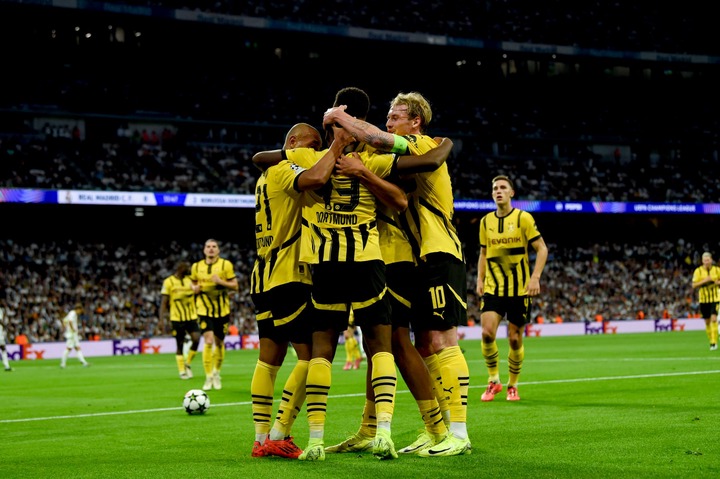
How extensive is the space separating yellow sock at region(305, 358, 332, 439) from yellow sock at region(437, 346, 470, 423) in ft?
3.30

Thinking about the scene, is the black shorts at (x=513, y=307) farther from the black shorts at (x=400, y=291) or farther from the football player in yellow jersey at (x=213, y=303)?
the football player in yellow jersey at (x=213, y=303)

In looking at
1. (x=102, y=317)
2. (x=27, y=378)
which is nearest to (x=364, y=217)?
(x=27, y=378)

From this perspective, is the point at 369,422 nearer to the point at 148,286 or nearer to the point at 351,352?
the point at 351,352

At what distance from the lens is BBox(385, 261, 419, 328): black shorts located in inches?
298

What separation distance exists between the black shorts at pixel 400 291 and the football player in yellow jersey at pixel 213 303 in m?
8.88

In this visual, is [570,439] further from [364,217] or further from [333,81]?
[333,81]

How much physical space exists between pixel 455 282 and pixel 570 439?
1.70 m

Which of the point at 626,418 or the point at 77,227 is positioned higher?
the point at 77,227

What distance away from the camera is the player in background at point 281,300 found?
298 inches

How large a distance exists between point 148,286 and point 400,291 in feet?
110

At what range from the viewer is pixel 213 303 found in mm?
17375

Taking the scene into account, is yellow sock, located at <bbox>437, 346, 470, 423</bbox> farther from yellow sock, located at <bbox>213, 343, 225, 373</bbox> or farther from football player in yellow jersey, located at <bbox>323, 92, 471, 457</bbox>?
yellow sock, located at <bbox>213, 343, 225, 373</bbox>

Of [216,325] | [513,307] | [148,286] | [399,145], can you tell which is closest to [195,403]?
[513,307]

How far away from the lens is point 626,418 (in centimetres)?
947
